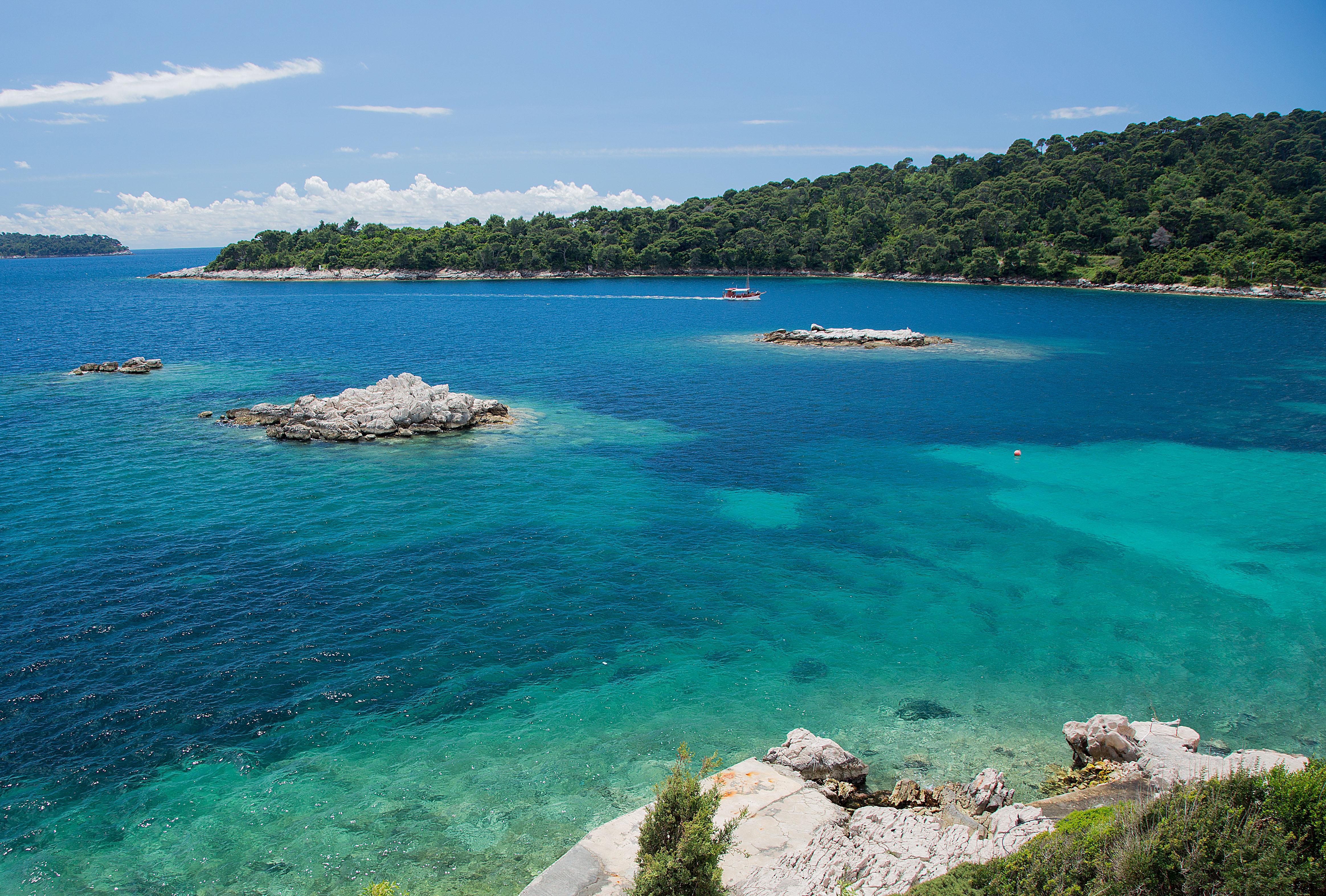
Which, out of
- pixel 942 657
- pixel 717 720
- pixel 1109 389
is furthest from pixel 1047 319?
pixel 717 720

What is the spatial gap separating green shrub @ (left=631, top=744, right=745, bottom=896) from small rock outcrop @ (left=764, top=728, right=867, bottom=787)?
18.2 feet

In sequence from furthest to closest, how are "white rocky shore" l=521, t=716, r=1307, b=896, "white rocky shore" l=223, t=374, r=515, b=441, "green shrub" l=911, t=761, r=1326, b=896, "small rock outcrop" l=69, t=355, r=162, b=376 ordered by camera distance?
"small rock outcrop" l=69, t=355, r=162, b=376 → "white rocky shore" l=223, t=374, r=515, b=441 → "white rocky shore" l=521, t=716, r=1307, b=896 → "green shrub" l=911, t=761, r=1326, b=896

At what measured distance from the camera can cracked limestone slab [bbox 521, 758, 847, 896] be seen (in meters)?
15.1

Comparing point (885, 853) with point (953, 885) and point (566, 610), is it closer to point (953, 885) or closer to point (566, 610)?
point (953, 885)

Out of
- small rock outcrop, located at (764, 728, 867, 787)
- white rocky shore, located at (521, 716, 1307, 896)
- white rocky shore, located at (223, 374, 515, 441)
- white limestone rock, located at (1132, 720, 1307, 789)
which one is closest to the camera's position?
white rocky shore, located at (521, 716, 1307, 896)

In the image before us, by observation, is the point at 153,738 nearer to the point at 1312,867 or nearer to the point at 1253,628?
the point at 1312,867

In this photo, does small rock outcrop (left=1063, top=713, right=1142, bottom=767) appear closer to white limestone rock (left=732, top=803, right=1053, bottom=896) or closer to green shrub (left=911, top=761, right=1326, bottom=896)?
white limestone rock (left=732, top=803, right=1053, bottom=896)

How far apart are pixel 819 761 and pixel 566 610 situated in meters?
12.9

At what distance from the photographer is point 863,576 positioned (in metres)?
32.7

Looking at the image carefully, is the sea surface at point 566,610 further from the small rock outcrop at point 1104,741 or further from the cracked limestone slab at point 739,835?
the cracked limestone slab at point 739,835

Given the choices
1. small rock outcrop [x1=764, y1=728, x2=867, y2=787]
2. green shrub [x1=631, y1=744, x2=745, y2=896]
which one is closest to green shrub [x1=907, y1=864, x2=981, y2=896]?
green shrub [x1=631, y1=744, x2=745, y2=896]

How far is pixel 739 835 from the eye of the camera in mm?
16375

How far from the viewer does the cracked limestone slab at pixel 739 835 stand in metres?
15.1

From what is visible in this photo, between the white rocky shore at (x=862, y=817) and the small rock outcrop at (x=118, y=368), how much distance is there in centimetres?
7855
